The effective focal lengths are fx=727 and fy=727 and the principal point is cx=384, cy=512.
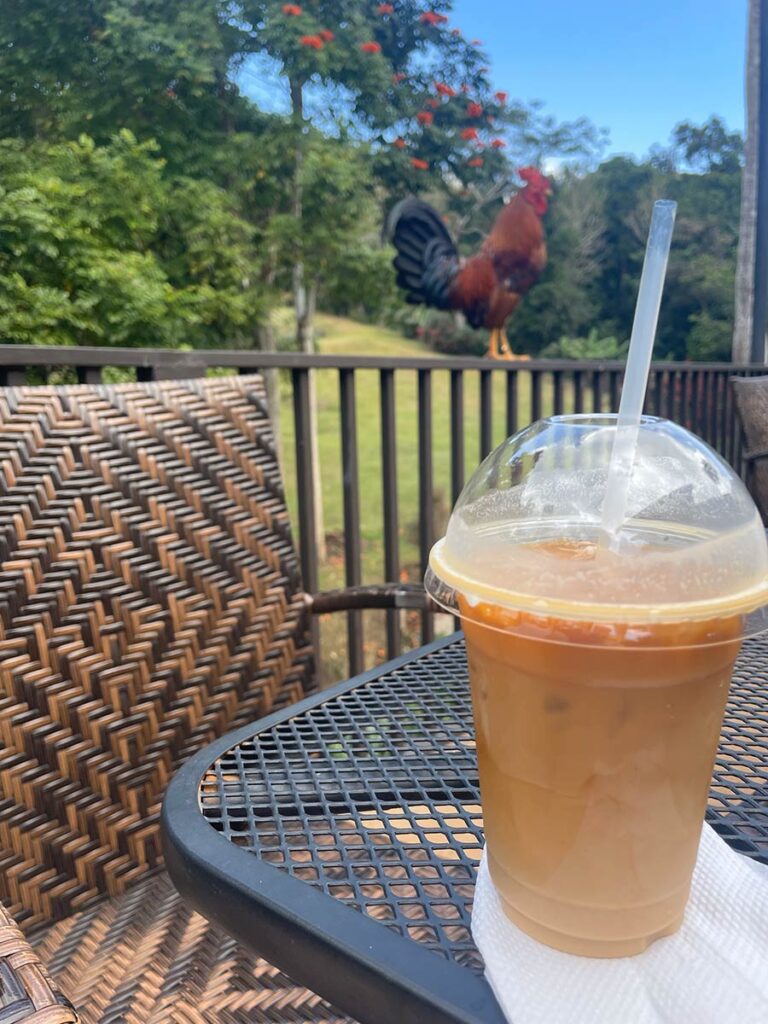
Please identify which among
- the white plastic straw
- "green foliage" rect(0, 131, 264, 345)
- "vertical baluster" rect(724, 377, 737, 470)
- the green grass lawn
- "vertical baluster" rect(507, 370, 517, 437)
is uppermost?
"green foliage" rect(0, 131, 264, 345)

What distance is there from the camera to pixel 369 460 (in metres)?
8.99

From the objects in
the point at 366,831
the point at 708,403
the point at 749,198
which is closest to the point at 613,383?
the point at 708,403

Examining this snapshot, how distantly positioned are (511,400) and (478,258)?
4780 mm

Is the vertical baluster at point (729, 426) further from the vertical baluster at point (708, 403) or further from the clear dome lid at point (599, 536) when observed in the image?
the clear dome lid at point (599, 536)

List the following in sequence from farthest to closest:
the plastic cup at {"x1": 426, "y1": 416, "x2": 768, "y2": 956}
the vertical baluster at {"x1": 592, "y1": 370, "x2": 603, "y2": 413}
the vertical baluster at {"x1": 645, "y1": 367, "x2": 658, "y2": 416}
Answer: the vertical baluster at {"x1": 645, "y1": 367, "x2": 658, "y2": 416}, the vertical baluster at {"x1": 592, "y1": 370, "x2": 603, "y2": 413}, the plastic cup at {"x1": 426, "y1": 416, "x2": 768, "y2": 956}

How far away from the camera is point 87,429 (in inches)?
40.4

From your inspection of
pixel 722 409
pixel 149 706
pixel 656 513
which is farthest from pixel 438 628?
pixel 656 513

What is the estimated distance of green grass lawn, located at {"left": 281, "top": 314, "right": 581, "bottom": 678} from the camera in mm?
5910

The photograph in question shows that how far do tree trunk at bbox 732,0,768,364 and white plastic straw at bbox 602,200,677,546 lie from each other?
617cm

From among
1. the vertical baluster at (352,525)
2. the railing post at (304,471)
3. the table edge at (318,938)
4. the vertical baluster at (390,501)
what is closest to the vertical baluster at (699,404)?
the vertical baluster at (390,501)

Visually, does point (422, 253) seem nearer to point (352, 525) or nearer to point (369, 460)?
point (369, 460)

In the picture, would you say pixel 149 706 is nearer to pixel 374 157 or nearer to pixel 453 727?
pixel 453 727

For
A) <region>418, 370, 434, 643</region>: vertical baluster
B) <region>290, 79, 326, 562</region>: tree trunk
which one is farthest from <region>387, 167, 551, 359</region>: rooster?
<region>418, 370, 434, 643</region>: vertical baluster

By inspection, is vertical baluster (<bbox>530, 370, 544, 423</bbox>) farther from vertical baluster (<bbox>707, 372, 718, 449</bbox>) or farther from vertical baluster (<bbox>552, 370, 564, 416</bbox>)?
vertical baluster (<bbox>707, 372, 718, 449</bbox>)
